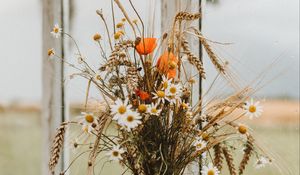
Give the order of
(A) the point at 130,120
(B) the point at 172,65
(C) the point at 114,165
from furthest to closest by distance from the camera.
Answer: (C) the point at 114,165
(B) the point at 172,65
(A) the point at 130,120

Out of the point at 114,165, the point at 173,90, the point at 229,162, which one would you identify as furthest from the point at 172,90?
the point at 114,165

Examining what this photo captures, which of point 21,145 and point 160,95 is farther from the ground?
point 160,95

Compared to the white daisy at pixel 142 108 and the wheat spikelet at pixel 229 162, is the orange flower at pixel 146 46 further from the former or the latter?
the wheat spikelet at pixel 229 162

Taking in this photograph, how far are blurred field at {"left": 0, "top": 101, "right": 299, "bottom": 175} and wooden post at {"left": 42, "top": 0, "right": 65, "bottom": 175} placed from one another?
0.05 meters

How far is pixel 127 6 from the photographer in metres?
2.01

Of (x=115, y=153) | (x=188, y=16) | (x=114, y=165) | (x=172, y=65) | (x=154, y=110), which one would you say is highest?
(x=188, y=16)

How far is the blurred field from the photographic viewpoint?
197cm

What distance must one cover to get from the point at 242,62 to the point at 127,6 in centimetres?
46

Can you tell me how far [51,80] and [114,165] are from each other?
39 cm

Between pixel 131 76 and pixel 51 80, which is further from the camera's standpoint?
pixel 51 80

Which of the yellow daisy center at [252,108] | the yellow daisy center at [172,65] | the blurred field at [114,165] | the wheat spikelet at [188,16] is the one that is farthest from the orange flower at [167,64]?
the blurred field at [114,165]

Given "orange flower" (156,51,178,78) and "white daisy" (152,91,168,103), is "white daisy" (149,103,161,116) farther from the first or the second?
"orange flower" (156,51,178,78)

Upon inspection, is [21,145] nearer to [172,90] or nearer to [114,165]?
[114,165]

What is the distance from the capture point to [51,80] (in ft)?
6.80
